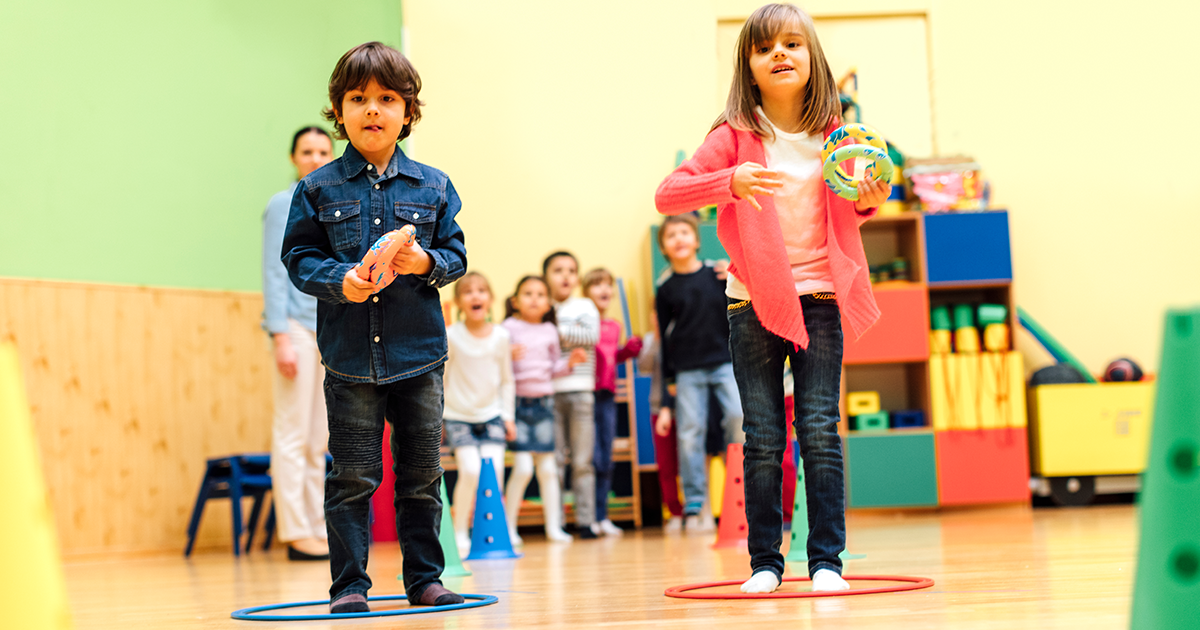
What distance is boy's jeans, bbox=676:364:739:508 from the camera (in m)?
4.93

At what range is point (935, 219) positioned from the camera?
19.0 feet

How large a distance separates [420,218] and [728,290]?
676 millimetres

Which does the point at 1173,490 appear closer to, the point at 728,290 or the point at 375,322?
the point at 728,290

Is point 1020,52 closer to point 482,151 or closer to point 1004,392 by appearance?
point 1004,392

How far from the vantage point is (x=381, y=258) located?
2.03m

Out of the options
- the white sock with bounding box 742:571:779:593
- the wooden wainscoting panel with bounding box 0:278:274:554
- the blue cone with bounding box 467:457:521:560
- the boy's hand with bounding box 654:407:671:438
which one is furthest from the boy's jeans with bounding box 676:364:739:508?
the white sock with bounding box 742:571:779:593

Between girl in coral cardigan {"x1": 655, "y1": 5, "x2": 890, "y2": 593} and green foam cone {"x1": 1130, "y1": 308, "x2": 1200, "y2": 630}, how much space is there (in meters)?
0.97

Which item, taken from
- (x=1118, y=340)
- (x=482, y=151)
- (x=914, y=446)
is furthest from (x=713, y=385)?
(x=1118, y=340)

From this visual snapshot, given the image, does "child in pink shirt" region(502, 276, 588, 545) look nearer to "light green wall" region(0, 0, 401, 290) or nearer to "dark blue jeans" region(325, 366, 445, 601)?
"light green wall" region(0, 0, 401, 290)

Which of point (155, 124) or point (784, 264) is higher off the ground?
point (155, 124)

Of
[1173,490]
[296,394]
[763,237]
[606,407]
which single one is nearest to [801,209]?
[763,237]

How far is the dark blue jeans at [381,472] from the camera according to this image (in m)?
2.19

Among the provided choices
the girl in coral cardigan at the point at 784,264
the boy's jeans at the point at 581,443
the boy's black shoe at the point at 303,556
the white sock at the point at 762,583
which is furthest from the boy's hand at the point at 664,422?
the white sock at the point at 762,583

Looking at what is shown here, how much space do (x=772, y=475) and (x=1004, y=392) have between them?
388 centimetres
